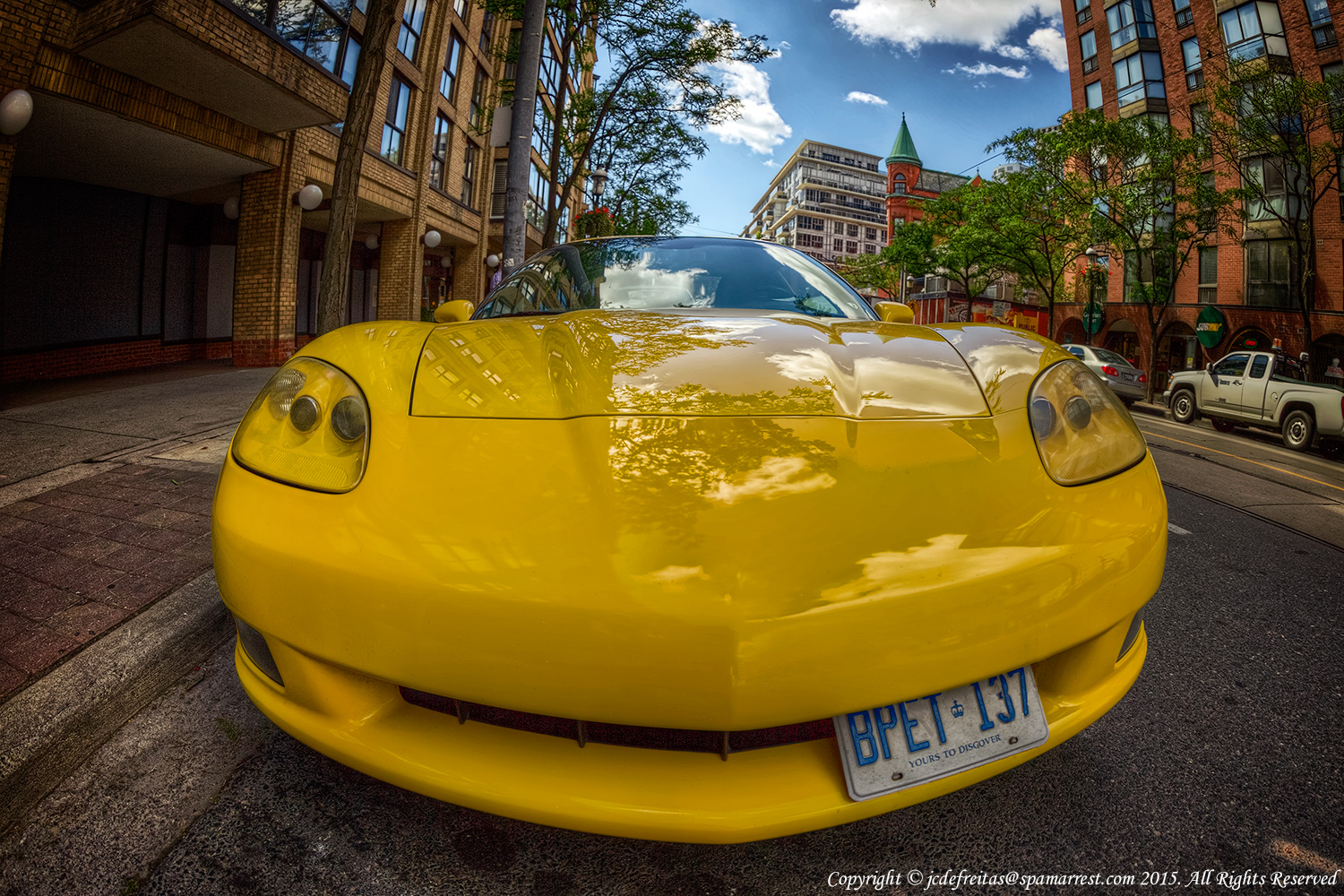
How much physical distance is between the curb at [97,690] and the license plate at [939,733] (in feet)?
5.56

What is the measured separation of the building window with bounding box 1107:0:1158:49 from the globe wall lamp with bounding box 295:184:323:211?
33.2 meters

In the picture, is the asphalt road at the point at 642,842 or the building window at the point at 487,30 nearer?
the asphalt road at the point at 642,842

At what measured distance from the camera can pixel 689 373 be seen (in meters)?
1.36

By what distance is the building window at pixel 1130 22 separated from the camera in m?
26.9

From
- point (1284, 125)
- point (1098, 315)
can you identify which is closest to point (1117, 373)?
point (1284, 125)

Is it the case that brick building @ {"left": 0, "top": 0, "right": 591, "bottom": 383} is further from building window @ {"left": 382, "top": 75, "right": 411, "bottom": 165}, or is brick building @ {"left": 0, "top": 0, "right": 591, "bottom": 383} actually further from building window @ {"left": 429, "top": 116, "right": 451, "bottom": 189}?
building window @ {"left": 429, "top": 116, "right": 451, "bottom": 189}

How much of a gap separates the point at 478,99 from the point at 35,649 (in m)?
20.2

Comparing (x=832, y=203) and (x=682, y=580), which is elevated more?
(x=832, y=203)

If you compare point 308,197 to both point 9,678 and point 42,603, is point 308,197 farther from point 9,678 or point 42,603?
point 9,678

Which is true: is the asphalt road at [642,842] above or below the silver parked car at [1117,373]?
below

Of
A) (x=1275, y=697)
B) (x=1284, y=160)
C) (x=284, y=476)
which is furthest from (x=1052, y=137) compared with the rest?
(x=284, y=476)

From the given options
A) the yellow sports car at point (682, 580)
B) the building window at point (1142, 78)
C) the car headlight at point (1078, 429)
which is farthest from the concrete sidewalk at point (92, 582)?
the building window at point (1142, 78)

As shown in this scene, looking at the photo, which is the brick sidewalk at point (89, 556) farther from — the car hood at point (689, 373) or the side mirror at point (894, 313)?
the side mirror at point (894, 313)

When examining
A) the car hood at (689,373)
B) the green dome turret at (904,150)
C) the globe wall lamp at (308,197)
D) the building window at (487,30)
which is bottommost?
the car hood at (689,373)
